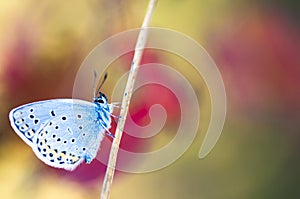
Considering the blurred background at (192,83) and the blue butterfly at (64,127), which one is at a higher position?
the blurred background at (192,83)

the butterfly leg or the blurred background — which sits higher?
the blurred background

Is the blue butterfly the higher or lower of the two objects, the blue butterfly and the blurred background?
the lower

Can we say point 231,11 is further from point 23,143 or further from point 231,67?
point 23,143

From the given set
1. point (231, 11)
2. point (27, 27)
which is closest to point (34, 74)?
point (27, 27)
